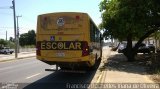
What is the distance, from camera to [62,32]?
16.6 meters

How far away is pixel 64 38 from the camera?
54.2 ft

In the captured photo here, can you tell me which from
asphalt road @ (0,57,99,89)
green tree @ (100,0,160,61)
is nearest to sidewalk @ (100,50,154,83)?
asphalt road @ (0,57,99,89)

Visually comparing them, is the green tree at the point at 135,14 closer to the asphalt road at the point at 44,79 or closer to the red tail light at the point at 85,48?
the asphalt road at the point at 44,79

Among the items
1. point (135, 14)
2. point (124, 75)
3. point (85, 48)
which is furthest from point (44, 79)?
point (135, 14)

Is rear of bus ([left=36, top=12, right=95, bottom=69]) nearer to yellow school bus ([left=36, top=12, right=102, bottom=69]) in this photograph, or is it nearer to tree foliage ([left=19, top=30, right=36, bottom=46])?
yellow school bus ([left=36, top=12, right=102, bottom=69])

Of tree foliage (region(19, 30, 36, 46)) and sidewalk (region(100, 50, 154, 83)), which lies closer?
sidewalk (region(100, 50, 154, 83))

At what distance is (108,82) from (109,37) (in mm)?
18452

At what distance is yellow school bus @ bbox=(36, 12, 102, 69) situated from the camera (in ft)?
53.6

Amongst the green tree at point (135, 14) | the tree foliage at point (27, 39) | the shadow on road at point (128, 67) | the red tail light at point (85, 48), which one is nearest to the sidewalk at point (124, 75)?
the shadow on road at point (128, 67)

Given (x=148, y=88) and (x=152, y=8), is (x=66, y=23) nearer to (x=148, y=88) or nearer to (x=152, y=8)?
(x=148, y=88)

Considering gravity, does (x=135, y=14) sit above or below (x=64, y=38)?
above

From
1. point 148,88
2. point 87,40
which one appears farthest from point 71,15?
point 148,88

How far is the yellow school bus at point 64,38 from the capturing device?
16344mm

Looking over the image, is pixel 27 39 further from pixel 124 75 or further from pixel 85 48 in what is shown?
pixel 85 48
